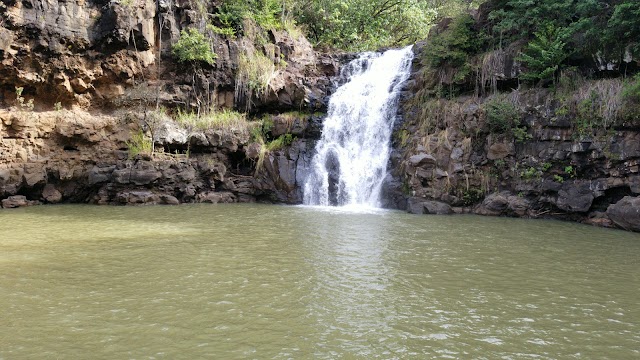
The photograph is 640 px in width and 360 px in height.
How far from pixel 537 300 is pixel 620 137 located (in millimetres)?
9965

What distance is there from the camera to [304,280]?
7406mm

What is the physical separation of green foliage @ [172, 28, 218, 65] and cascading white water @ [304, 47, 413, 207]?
19.4ft

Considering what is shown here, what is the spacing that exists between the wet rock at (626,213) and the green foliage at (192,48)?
16405mm

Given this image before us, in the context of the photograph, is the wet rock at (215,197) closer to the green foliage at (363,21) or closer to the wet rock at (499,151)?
the wet rock at (499,151)

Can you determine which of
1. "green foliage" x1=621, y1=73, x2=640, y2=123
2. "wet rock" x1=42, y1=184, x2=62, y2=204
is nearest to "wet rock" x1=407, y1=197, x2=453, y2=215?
"green foliage" x1=621, y1=73, x2=640, y2=123

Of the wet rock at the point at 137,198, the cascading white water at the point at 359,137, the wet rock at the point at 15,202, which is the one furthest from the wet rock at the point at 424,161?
the wet rock at the point at 15,202

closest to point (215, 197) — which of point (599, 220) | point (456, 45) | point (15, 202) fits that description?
point (15, 202)

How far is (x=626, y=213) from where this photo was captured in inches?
495

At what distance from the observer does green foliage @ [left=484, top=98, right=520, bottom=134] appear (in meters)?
16.0

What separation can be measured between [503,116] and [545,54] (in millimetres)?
2410

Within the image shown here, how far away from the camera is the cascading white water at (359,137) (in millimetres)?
18578

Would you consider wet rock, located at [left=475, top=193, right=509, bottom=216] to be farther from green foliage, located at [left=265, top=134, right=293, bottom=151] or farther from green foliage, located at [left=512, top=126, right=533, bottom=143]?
green foliage, located at [left=265, top=134, right=293, bottom=151]

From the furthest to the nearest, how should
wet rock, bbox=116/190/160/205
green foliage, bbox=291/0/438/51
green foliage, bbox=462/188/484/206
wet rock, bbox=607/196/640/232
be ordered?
green foliage, bbox=291/0/438/51 → wet rock, bbox=116/190/160/205 → green foliage, bbox=462/188/484/206 → wet rock, bbox=607/196/640/232

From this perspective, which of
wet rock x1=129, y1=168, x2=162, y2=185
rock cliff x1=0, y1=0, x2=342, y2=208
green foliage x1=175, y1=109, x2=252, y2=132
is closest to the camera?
rock cliff x1=0, y1=0, x2=342, y2=208
